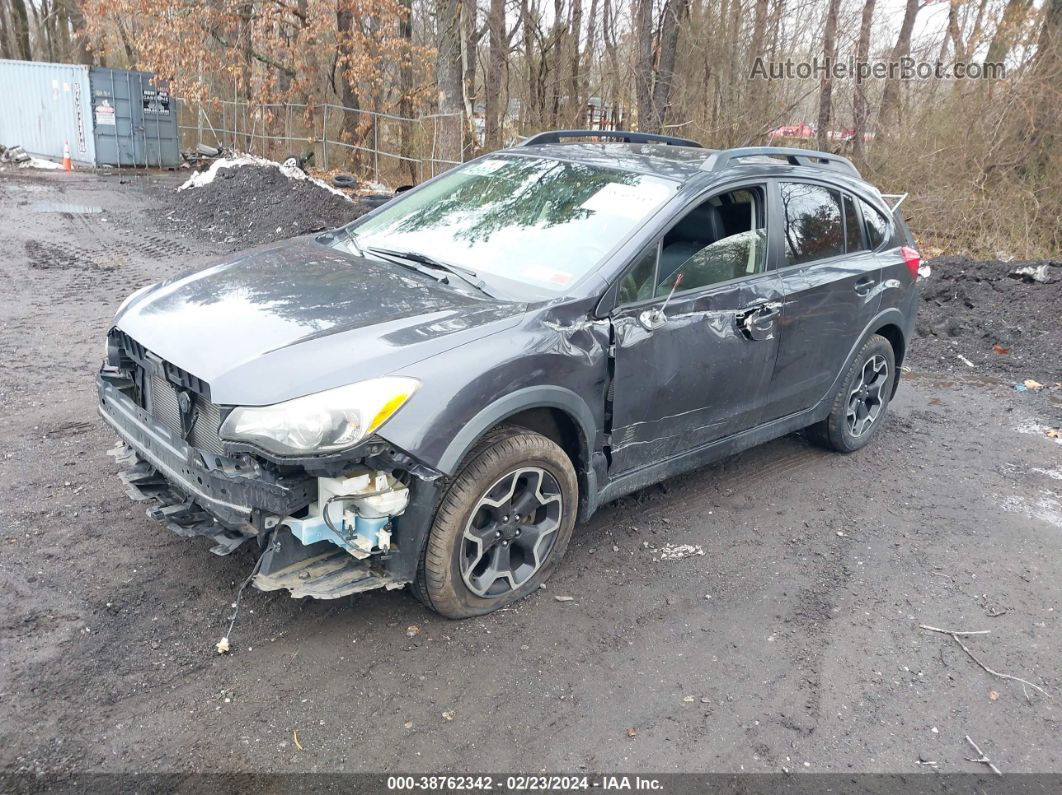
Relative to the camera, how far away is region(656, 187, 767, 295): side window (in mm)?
4090

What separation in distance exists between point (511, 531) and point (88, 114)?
892 inches

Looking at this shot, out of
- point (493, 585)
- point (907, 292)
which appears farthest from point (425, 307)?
point (907, 292)

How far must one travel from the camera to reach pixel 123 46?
3312cm

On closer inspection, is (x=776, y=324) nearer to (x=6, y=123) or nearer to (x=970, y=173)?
(x=970, y=173)

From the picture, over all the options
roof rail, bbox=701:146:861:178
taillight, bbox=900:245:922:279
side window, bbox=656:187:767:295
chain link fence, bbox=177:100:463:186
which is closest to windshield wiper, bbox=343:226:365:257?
side window, bbox=656:187:767:295

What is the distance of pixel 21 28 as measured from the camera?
33.3 meters

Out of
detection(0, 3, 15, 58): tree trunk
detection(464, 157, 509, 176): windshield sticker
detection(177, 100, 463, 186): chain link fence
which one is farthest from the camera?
detection(0, 3, 15, 58): tree trunk

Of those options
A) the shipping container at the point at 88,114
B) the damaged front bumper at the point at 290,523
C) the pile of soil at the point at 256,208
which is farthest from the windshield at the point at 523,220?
the shipping container at the point at 88,114

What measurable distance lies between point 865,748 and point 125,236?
1207 cm

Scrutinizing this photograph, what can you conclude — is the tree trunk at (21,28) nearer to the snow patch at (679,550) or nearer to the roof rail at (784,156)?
the roof rail at (784,156)

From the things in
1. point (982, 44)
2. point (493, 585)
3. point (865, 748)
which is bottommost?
point (865, 748)

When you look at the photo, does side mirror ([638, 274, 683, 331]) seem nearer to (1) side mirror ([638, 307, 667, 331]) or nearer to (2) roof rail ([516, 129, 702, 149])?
(1) side mirror ([638, 307, 667, 331])

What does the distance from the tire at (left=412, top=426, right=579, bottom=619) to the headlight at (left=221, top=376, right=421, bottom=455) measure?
48 centimetres

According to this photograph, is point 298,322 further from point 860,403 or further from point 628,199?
point 860,403
